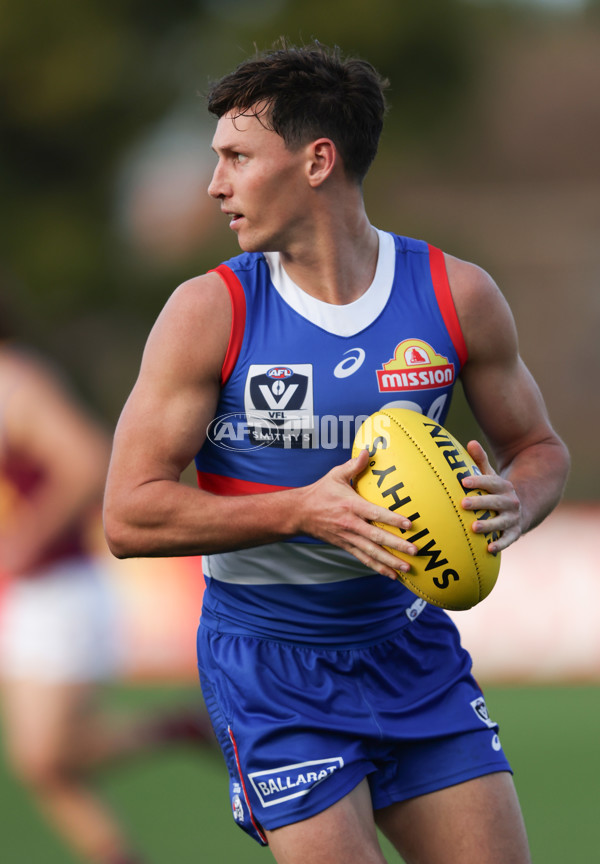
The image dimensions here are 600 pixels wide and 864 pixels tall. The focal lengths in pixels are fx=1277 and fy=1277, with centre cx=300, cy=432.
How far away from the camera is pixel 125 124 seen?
21047 millimetres

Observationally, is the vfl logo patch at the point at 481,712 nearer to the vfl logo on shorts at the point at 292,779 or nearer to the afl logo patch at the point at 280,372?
the vfl logo on shorts at the point at 292,779

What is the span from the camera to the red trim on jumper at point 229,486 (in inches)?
140

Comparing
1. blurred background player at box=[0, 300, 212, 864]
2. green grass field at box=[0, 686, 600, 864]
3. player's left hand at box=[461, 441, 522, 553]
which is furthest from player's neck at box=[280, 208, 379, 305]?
green grass field at box=[0, 686, 600, 864]

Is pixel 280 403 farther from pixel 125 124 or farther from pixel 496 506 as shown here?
pixel 125 124

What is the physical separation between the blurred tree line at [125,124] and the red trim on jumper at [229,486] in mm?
15859

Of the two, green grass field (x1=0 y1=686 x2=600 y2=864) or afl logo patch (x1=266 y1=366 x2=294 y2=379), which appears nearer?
afl logo patch (x1=266 y1=366 x2=294 y2=379)

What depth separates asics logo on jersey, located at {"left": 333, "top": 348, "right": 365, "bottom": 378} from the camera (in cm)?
345

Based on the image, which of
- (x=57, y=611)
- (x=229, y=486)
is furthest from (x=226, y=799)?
(x=229, y=486)

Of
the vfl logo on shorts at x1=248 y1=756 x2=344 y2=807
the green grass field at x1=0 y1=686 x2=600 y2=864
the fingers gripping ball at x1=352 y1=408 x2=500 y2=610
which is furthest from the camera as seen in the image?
the green grass field at x1=0 y1=686 x2=600 y2=864

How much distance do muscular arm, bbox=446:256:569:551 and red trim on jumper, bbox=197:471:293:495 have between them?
2.13 ft

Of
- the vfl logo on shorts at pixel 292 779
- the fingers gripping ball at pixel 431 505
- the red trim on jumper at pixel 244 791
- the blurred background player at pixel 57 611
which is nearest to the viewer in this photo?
the fingers gripping ball at pixel 431 505

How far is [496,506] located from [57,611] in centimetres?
340

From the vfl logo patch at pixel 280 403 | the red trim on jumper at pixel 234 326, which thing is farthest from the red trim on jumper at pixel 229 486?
the red trim on jumper at pixel 234 326

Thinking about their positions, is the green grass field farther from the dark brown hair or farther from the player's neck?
the dark brown hair
